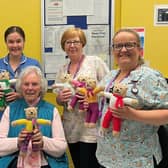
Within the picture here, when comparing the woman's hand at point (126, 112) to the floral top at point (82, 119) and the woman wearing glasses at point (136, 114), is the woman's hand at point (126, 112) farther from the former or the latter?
the floral top at point (82, 119)

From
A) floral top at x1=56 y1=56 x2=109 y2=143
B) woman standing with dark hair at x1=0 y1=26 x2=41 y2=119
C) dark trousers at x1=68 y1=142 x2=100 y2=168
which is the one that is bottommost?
dark trousers at x1=68 y1=142 x2=100 y2=168

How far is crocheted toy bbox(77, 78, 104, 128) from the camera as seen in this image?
76.2 inches

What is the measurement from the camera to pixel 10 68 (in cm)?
236

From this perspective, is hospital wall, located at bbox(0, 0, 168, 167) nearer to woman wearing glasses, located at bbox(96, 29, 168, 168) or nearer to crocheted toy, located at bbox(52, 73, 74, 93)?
crocheted toy, located at bbox(52, 73, 74, 93)

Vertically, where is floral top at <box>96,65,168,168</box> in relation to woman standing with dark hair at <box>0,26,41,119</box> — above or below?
below

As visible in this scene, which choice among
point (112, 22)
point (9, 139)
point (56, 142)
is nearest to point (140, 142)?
point (56, 142)

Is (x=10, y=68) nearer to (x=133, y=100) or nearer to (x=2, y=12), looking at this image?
(x=2, y=12)

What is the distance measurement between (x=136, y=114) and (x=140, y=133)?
0.45 ft

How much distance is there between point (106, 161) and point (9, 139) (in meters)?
0.70

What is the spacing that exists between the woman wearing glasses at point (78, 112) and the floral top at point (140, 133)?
1.84 ft

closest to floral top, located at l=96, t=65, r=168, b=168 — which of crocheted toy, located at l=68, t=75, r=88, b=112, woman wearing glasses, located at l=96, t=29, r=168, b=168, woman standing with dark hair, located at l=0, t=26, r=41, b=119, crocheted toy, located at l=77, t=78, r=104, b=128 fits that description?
woman wearing glasses, located at l=96, t=29, r=168, b=168

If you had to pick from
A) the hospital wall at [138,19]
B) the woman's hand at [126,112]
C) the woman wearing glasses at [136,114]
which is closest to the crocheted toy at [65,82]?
the woman wearing glasses at [136,114]

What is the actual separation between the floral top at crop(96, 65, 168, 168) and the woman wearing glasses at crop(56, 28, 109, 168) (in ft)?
1.84

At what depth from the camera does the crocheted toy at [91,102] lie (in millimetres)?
1935
